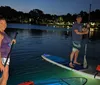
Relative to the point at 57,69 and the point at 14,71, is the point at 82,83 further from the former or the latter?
the point at 14,71

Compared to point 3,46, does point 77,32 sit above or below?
above

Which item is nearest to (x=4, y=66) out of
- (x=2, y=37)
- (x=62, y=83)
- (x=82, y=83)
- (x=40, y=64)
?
(x=2, y=37)

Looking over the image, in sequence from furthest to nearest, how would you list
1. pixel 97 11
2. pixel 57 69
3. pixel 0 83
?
pixel 97 11
pixel 57 69
pixel 0 83

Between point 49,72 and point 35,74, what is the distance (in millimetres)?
724

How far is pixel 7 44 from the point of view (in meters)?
5.68

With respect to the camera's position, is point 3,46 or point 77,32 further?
point 77,32

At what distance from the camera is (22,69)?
36.4ft

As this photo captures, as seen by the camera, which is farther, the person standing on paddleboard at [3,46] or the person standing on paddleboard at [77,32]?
the person standing on paddleboard at [77,32]

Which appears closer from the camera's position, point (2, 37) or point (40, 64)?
point (2, 37)

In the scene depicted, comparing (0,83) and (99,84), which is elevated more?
(0,83)

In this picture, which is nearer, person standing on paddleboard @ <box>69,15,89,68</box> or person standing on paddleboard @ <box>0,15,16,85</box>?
person standing on paddleboard @ <box>0,15,16,85</box>

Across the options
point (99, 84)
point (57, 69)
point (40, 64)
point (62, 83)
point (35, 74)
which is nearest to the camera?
point (62, 83)

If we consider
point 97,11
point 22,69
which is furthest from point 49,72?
point 97,11

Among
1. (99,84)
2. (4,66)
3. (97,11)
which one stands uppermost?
(97,11)
